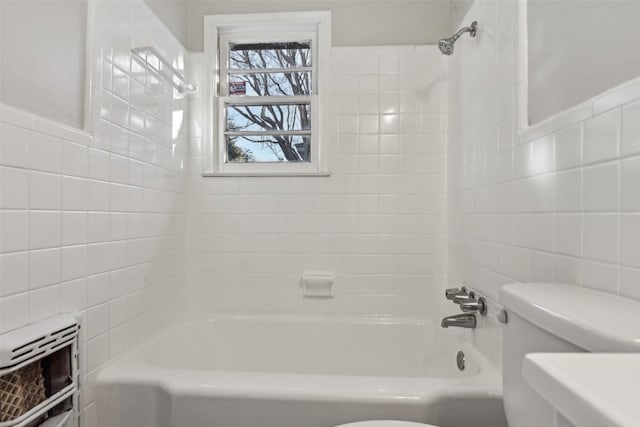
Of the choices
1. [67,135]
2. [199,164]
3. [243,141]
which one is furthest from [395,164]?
[67,135]

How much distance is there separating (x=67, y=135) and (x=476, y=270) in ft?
5.15

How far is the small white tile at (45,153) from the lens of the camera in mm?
980

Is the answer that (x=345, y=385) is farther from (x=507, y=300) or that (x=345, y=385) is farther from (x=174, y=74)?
(x=174, y=74)

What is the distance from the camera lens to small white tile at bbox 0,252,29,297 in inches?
35.2

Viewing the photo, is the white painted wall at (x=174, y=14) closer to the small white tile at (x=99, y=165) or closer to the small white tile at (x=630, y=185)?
the small white tile at (x=99, y=165)

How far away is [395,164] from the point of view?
80.1 inches

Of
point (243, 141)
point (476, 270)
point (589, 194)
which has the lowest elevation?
Result: point (476, 270)

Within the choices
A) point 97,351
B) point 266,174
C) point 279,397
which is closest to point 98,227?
point 97,351

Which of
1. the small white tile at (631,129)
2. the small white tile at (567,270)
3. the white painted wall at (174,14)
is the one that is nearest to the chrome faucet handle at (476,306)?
the small white tile at (567,270)

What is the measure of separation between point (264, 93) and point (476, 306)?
5.31 ft

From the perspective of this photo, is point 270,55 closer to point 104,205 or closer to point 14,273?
point 104,205

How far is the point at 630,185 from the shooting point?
0.74 meters

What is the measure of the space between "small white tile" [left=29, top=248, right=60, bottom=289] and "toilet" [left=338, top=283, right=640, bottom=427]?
37.2 inches

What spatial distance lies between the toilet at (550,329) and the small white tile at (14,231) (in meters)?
0.99
